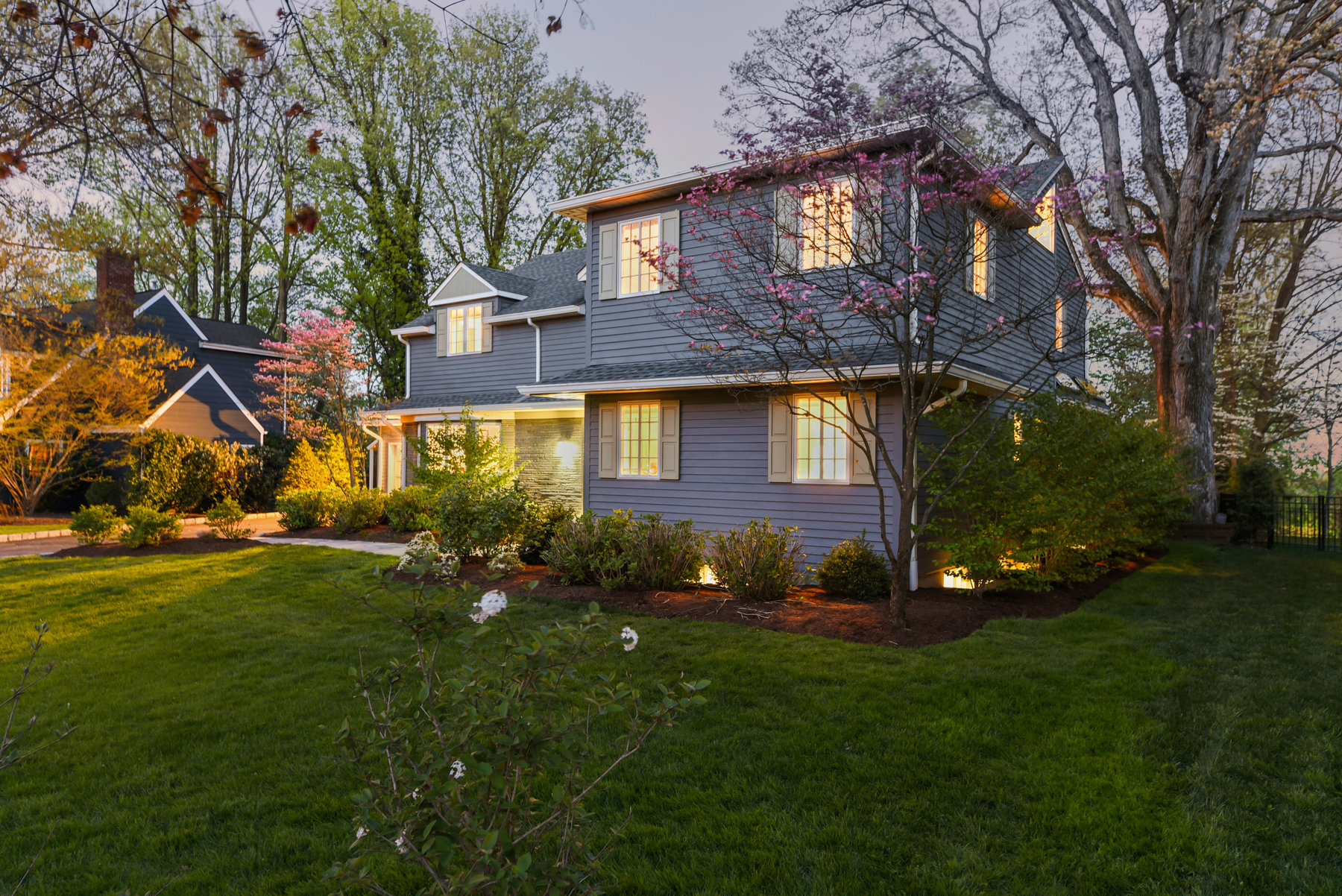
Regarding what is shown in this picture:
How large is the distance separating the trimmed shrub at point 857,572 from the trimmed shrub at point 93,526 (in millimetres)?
12802

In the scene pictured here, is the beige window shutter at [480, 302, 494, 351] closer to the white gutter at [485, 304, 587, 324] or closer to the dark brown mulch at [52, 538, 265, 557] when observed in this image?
the white gutter at [485, 304, 587, 324]

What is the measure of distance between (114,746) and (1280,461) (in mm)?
25027

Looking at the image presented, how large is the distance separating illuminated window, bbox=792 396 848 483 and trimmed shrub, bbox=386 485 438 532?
663 centimetres

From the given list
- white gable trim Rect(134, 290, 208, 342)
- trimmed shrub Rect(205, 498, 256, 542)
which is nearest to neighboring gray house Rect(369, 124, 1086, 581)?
trimmed shrub Rect(205, 498, 256, 542)

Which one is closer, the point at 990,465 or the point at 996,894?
the point at 996,894

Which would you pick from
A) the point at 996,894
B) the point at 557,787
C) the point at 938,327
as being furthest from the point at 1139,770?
the point at 938,327

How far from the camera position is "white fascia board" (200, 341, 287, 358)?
23812 mm

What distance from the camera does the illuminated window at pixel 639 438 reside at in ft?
37.6

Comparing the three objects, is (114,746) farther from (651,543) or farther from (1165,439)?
(1165,439)

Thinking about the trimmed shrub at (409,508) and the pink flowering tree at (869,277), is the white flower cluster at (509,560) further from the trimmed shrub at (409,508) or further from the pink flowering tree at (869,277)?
the pink flowering tree at (869,277)

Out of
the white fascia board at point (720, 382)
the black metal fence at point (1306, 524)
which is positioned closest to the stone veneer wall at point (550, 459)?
the white fascia board at point (720, 382)

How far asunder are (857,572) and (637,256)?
19.9ft

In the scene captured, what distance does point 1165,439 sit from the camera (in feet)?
39.1

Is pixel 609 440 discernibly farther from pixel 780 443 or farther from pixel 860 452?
pixel 860 452
